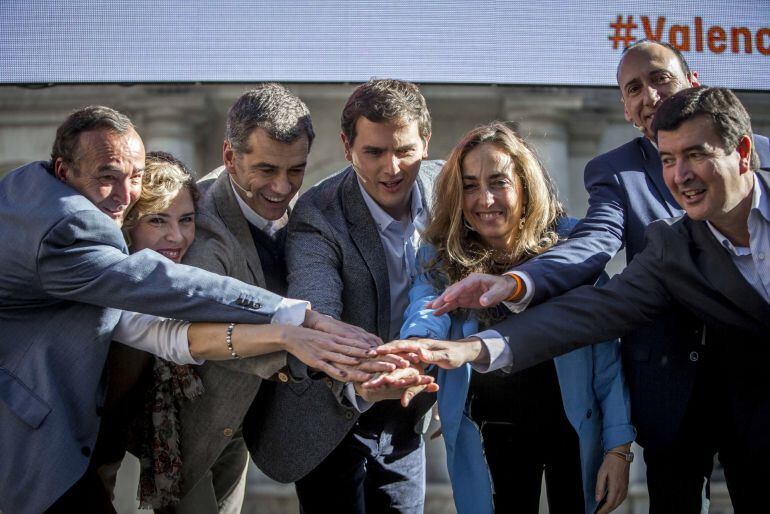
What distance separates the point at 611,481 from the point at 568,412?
0.20m

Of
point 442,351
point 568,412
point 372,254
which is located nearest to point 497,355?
point 442,351

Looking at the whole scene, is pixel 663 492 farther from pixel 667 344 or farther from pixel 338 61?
pixel 338 61

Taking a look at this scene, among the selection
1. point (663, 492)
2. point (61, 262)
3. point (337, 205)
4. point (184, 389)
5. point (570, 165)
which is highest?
point (570, 165)

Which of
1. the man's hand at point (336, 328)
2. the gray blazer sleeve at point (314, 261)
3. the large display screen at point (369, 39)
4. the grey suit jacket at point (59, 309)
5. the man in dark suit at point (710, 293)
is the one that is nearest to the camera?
the grey suit jacket at point (59, 309)

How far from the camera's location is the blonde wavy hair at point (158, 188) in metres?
2.40

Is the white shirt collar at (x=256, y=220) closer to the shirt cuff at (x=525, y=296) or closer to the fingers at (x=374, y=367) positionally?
the fingers at (x=374, y=367)

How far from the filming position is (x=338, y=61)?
13.4 ft

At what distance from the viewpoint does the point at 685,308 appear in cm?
230

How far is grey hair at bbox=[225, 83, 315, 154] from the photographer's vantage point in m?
2.54

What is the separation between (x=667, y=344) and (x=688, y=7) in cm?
212

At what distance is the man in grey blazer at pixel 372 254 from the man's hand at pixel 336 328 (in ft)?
0.47

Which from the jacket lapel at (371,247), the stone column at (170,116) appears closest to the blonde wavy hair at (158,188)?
the jacket lapel at (371,247)

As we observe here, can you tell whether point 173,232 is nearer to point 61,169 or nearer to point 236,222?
point 236,222

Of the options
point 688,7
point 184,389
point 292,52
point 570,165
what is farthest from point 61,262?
point 570,165
